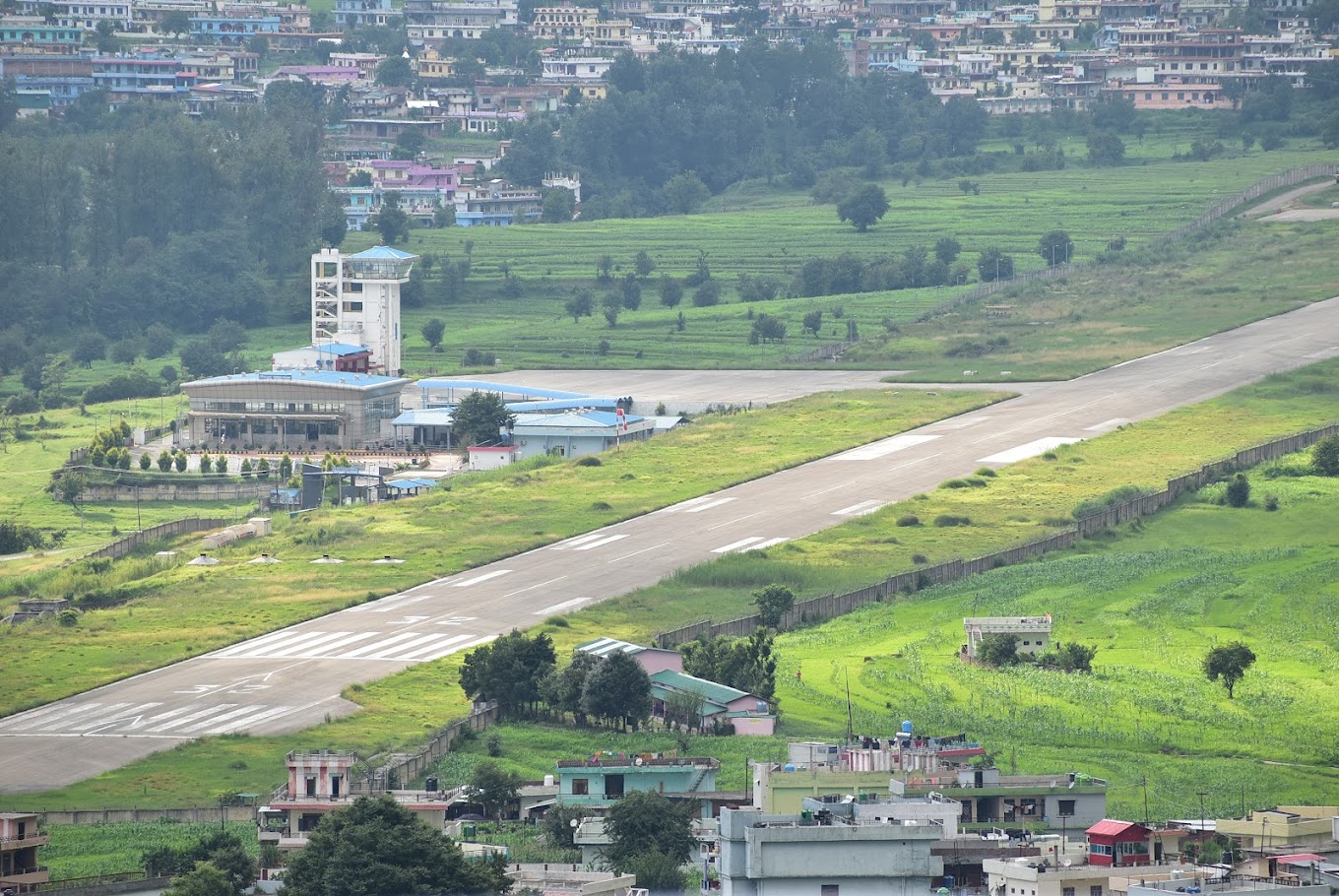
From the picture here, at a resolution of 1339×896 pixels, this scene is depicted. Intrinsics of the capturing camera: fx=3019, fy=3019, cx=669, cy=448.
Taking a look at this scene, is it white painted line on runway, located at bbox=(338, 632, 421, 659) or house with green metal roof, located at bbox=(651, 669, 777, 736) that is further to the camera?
white painted line on runway, located at bbox=(338, 632, 421, 659)

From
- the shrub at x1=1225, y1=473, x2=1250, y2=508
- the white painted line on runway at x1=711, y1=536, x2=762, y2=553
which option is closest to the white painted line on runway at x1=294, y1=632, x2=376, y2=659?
the white painted line on runway at x1=711, y1=536, x2=762, y2=553

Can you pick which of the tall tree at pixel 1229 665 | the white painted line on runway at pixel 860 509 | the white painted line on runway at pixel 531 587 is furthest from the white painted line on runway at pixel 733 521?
the tall tree at pixel 1229 665

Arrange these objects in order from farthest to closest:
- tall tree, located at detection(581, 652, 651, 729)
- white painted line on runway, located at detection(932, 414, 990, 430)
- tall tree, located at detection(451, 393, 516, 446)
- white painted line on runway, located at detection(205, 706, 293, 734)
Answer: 1. white painted line on runway, located at detection(932, 414, 990, 430)
2. tall tree, located at detection(451, 393, 516, 446)
3. white painted line on runway, located at detection(205, 706, 293, 734)
4. tall tree, located at detection(581, 652, 651, 729)

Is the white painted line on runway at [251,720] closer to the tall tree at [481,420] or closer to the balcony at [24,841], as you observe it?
the balcony at [24,841]

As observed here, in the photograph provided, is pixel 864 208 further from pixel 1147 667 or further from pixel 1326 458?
pixel 1147 667

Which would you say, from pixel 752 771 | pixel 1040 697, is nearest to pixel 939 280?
pixel 1040 697

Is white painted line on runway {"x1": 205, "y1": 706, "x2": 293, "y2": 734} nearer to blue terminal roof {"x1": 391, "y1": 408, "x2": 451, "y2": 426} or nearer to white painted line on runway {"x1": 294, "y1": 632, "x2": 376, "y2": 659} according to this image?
white painted line on runway {"x1": 294, "y1": 632, "x2": 376, "y2": 659}
